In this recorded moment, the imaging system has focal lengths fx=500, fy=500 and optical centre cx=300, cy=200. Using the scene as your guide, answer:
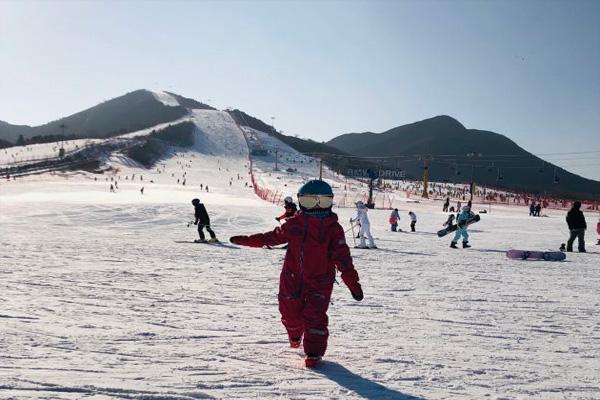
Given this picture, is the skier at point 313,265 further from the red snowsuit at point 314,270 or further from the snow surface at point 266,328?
the snow surface at point 266,328

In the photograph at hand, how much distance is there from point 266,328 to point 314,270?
5.39 feet

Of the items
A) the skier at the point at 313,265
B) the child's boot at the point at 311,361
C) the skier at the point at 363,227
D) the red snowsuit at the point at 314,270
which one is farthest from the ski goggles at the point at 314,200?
the skier at the point at 363,227

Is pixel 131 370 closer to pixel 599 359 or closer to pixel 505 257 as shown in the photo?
pixel 599 359

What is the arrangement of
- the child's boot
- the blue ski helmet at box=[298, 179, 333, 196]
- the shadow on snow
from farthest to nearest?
the blue ski helmet at box=[298, 179, 333, 196] → the child's boot → the shadow on snow

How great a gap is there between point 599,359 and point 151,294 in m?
5.99

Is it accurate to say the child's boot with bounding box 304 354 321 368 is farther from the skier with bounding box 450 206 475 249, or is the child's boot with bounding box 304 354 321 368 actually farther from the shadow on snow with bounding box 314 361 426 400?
the skier with bounding box 450 206 475 249

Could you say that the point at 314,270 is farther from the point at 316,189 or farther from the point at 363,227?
the point at 363,227

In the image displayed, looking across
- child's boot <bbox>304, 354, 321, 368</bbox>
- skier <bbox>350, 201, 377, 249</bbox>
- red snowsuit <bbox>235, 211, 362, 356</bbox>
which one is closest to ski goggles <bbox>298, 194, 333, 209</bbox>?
red snowsuit <bbox>235, 211, 362, 356</bbox>

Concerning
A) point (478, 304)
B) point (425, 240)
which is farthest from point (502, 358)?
point (425, 240)

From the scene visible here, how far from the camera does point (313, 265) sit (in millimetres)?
4637

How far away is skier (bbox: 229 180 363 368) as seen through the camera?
4598 millimetres

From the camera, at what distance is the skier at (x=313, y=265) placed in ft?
15.1

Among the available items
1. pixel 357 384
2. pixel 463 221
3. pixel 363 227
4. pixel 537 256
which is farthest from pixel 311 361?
pixel 463 221

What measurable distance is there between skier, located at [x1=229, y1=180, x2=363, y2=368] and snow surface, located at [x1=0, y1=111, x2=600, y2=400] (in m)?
0.40
